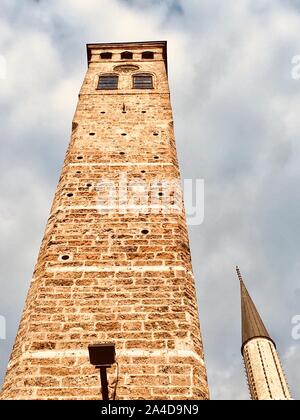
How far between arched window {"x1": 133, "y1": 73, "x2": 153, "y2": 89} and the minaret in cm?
1323

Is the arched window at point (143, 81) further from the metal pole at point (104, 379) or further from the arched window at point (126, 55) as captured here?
the metal pole at point (104, 379)

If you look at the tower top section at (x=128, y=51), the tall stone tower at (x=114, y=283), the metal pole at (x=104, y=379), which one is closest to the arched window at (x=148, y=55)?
the tower top section at (x=128, y=51)

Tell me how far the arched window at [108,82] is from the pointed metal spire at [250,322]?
594 inches

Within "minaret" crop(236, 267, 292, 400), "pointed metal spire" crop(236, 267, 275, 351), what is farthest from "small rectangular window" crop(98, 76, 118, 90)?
"pointed metal spire" crop(236, 267, 275, 351)

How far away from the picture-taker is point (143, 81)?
530 inches

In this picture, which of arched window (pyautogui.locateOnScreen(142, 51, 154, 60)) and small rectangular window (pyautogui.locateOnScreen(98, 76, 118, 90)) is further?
arched window (pyautogui.locateOnScreen(142, 51, 154, 60))

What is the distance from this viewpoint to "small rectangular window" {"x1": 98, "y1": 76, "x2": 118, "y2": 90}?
12.9 m

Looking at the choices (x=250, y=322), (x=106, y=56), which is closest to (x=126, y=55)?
(x=106, y=56)

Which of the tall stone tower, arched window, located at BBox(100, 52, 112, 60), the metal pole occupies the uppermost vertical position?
arched window, located at BBox(100, 52, 112, 60)

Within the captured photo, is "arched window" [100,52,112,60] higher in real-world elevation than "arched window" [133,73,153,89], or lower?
higher

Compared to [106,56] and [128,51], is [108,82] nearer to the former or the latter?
[106,56]

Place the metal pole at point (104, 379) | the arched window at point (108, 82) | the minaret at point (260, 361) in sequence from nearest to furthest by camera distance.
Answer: the metal pole at point (104, 379) < the arched window at point (108, 82) < the minaret at point (260, 361)

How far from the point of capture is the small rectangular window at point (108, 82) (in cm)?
1289

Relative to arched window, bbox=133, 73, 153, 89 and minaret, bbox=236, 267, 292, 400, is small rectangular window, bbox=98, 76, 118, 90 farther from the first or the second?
minaret, bbox=236, 267, 292, 400
